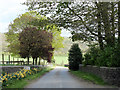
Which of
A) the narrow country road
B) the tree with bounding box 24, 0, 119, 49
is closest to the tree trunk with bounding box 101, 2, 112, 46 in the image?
the tree with bounding box 24, 0, 119, 49

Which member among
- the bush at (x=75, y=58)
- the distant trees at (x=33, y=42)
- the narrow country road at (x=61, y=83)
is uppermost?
the distant trees at (x=33, y=42)

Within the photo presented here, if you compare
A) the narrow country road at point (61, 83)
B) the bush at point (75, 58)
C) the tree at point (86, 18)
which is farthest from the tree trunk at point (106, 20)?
the bush at point (75, 58)

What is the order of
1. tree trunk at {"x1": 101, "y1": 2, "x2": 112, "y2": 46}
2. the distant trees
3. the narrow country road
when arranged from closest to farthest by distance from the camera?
the narrow country road
tree trunk at {"x1": 101, "y1": 2, "x2": 112, "y2": 46}
the distant trees

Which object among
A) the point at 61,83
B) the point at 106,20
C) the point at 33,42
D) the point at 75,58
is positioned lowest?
the point at 61,83

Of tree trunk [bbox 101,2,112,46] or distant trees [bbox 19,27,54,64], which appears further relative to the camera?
distant trees [bbox 19,27,54,64]

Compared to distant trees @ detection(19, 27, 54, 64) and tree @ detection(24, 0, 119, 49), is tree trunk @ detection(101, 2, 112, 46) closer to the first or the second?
tree @ detection(24, 0, 119, 49)

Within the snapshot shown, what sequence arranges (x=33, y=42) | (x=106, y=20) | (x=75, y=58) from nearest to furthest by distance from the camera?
(x=106, y=20) < (x=33, y=42) < (x=75, y=58)

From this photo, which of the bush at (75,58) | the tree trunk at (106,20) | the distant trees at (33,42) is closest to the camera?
the tree trunk at (106,20)

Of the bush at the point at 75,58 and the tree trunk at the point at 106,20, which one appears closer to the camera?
the tree trunk at the point at 106,20

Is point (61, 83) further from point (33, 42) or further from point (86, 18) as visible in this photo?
point (33, 42)

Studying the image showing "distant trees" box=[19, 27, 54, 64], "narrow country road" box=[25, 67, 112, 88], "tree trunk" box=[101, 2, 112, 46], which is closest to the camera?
"narrow country road" box=[25, 67, 112, 88]

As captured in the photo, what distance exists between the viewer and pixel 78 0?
16125 mm

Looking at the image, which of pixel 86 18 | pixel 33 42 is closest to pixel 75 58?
pixel 33 42

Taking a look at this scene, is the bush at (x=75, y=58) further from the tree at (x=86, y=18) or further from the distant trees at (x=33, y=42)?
the tree at (x=86, y=18)
